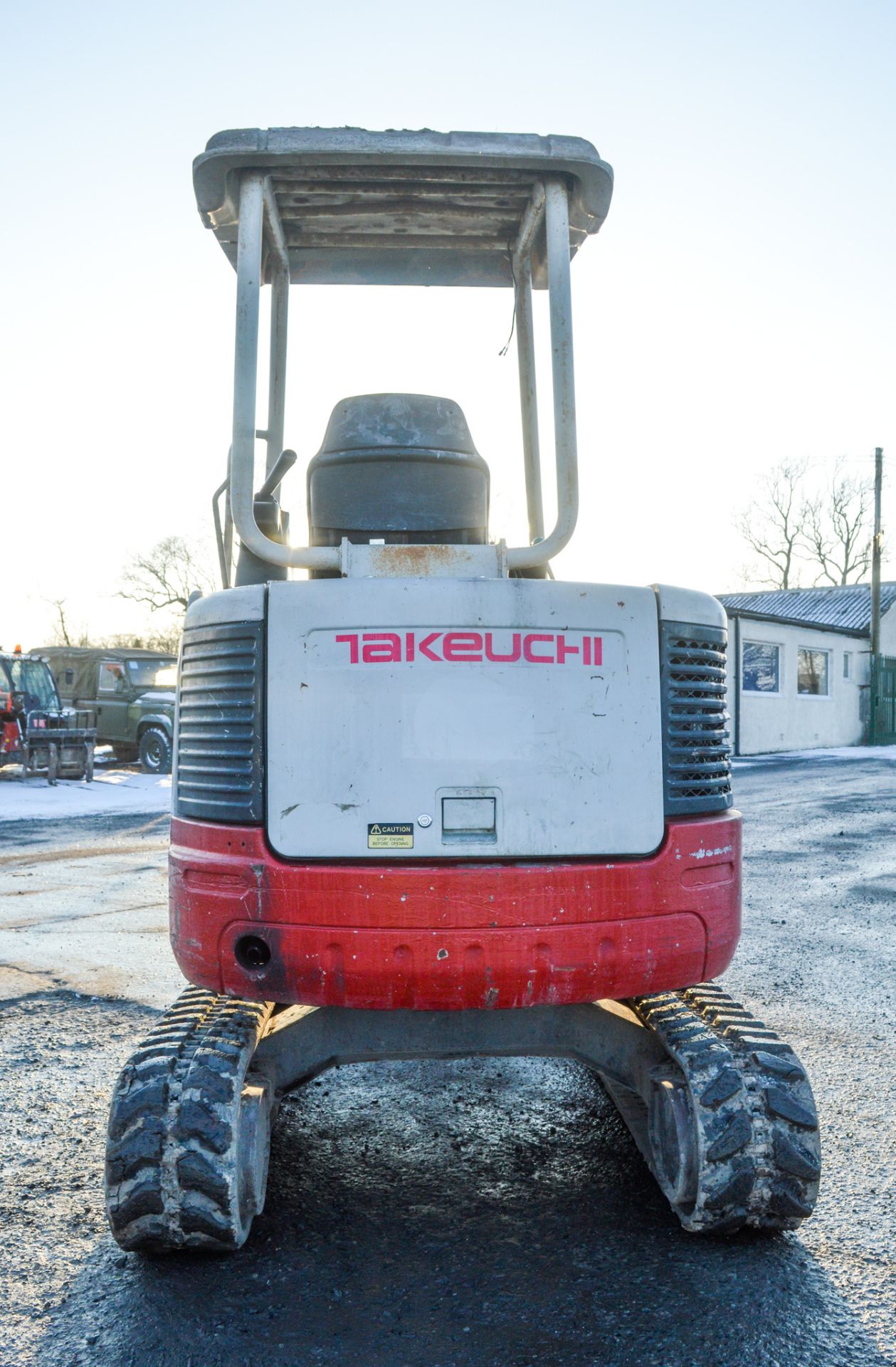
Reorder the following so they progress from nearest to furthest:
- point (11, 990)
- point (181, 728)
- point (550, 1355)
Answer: point (550, 1355), point (181, 728), point (11, 990)

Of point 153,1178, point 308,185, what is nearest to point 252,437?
point 308,185

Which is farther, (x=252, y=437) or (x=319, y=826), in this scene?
(x=252, y=437)

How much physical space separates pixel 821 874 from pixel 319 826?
7572 millimetres

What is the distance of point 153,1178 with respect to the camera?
2.78 metres

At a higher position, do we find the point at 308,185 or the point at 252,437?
the point at 308,185

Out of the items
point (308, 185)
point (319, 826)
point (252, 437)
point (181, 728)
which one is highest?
point (308, 185)

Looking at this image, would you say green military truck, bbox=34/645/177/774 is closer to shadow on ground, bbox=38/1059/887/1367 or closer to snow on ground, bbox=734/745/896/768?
snow on ground, bbox=734/745/896/768

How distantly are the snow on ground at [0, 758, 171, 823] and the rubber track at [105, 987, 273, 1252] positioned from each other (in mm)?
11954

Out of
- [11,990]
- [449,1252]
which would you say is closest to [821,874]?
[11,990]

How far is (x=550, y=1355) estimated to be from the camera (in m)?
2.48

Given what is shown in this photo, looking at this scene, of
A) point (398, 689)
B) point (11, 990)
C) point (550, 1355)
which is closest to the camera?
point (550, 1355)

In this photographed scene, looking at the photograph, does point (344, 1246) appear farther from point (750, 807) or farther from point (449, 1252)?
point (750, 807)

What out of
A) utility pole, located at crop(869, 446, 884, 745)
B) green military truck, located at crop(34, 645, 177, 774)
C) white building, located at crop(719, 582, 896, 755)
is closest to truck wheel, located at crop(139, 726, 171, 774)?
green military truck, located at crop(34, 645, 177, 774)

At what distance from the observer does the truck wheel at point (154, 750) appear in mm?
21484
